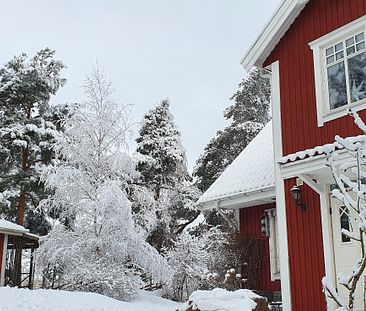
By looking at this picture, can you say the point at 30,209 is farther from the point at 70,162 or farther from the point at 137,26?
the point at 137,26

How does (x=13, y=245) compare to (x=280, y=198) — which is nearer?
(x=280, y=198)

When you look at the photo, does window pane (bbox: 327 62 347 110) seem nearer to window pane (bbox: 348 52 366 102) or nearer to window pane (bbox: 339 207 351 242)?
window pane (bbox: 348 52 366 102)

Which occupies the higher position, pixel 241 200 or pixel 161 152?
pixel 161 152

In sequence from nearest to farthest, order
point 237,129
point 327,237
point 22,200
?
1. point 327,237
2. point 22,200
3. point 237,129

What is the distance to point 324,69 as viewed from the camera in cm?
784

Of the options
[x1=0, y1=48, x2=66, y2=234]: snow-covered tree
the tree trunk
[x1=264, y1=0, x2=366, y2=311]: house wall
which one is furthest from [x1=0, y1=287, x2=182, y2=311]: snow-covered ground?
[x1=0, y1=48, x2=66, y2=234]: snow-covered tree

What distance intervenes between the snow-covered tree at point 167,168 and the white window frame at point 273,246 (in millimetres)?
13437

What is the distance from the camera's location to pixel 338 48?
25.5 feet

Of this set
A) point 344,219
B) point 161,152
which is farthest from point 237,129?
point 344,219

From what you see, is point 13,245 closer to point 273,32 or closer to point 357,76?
point 273,32

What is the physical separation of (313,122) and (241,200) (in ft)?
10.0

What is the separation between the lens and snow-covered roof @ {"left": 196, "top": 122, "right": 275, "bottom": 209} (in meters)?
9.85

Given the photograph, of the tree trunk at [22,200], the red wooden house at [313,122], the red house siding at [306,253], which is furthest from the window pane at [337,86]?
the tree trunk at [22,200]

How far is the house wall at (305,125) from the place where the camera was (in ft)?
24.4
